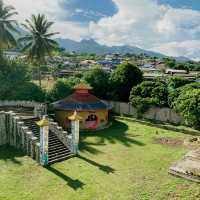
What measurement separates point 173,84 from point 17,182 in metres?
25.8

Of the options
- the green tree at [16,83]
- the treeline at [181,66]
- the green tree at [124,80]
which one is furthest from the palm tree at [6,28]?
the treeline at [181,66]

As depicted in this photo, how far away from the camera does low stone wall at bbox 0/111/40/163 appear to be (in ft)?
67.8

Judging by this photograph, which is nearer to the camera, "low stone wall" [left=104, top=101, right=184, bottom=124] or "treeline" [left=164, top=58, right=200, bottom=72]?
"low stone wall" [left=104, top=101, right=184, bottom=124]

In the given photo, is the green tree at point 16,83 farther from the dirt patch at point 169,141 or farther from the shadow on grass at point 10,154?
the dirt patch at point 169,141

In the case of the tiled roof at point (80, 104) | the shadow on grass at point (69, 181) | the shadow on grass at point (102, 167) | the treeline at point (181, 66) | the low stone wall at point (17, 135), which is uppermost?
the treeline at point (181, 66)

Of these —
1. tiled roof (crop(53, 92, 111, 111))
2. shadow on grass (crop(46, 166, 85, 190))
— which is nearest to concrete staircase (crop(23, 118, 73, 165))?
shadow on grass (crop(46, 166, 85, 190))

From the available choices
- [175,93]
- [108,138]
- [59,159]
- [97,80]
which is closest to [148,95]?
[175,93]

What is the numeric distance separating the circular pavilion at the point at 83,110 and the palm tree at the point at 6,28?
40.6 feet

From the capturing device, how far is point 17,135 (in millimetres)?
22438

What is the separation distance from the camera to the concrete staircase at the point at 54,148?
2073cm

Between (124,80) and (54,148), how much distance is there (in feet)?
62.9

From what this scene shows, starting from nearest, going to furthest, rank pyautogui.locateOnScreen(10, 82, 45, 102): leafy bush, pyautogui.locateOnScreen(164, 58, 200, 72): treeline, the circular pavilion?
the circular pavilion < pyautogui.locateOnScreen(10, 82, 45, 102): leafy bush < pyautogui.locateOnScreen(164, 58, 200, 72): treeline

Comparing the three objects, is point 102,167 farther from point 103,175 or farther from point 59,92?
point 59,92

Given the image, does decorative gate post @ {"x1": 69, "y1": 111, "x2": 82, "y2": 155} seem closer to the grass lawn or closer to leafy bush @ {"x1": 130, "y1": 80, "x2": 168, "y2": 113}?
the grass lawn
